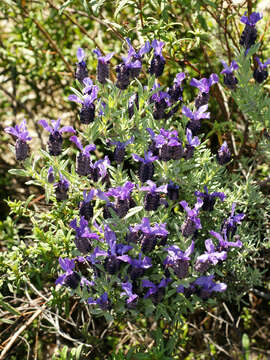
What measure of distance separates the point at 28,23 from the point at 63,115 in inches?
24.2

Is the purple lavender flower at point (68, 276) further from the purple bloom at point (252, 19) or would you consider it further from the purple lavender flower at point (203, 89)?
the purple bloom at point (252, 19)

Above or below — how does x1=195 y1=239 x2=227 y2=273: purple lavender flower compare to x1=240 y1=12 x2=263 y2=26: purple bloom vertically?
below

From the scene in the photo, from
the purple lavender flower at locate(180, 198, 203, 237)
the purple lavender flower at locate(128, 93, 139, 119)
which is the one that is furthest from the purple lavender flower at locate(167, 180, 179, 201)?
the purple lavender flower at locate(128, 93, 139, 119)

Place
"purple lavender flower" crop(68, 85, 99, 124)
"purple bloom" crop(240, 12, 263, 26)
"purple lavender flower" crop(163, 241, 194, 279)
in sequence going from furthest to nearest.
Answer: "purple bloom" crop(240, 12, 263, 26) → "purple lavender flower" crop(68, 85, 99, 124) → "purple lavender flower" crop(163, 241, 194, 279)

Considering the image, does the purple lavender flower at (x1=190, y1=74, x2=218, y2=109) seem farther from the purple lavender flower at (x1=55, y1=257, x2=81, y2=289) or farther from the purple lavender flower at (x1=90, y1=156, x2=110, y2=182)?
the purple lavender flower at (x1=55, y1=257, x2=81, y2=289)

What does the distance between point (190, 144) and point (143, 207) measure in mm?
276

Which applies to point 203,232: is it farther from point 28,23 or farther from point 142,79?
point 28,23

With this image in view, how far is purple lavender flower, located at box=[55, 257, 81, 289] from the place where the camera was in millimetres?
1333

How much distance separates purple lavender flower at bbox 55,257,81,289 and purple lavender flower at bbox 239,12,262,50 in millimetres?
997

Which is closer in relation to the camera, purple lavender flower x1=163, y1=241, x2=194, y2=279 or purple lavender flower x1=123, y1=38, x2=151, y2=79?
purple lavender flower x1=163, y1=241, x2=194, y2=279

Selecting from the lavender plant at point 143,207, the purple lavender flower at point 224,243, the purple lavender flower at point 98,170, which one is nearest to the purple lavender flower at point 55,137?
the lavender plant at point 143,207

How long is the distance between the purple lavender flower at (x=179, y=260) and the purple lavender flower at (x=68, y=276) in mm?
303

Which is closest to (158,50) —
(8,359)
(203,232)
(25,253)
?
(203,232)

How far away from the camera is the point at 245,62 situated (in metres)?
1.50
